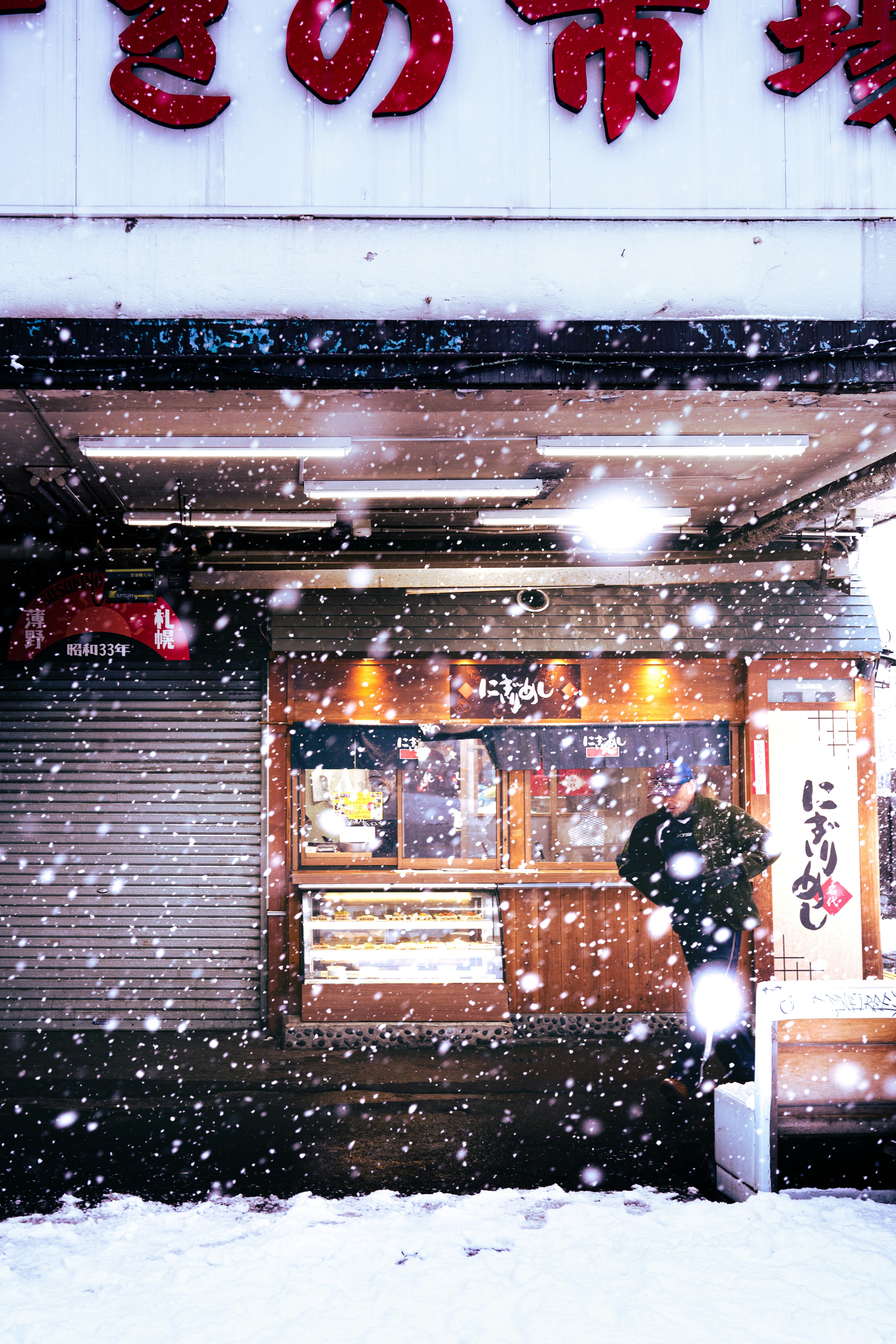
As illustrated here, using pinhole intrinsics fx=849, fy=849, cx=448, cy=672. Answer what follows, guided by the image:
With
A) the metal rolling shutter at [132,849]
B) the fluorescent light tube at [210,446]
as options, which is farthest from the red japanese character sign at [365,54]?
the metal rolling shutter at [132,849]

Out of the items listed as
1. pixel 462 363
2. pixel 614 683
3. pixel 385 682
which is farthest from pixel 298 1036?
pixel 462 363

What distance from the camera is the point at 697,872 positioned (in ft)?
24.1

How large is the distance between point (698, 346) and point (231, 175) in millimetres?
3421

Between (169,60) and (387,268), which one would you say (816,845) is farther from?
(169,60)

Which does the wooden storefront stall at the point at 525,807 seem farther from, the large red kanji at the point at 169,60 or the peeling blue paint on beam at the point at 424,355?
the large red kanji at the point at 169,60

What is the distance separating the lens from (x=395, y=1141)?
6512 millimetres

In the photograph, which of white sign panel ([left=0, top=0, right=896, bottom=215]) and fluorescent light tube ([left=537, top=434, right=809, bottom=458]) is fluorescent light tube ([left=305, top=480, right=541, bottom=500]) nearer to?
fluorescent light tube ([left=537, top=434, right=809, bottom=458])

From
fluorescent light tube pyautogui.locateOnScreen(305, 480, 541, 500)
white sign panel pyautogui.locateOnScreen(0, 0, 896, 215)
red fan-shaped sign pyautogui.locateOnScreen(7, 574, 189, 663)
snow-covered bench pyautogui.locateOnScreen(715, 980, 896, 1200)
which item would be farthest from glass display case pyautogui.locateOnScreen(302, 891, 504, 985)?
white sign panel pyautogui.locateOnScreen(0, 0, 896, 215)

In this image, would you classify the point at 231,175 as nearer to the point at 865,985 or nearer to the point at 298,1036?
the point at 865,985

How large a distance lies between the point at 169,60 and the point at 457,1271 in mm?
7820

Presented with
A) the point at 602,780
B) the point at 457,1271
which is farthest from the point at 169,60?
the point at 457,1271

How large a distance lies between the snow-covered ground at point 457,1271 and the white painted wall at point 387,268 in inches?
229

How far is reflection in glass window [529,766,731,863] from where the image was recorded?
948cm

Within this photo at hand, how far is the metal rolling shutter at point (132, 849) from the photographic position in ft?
29.9
